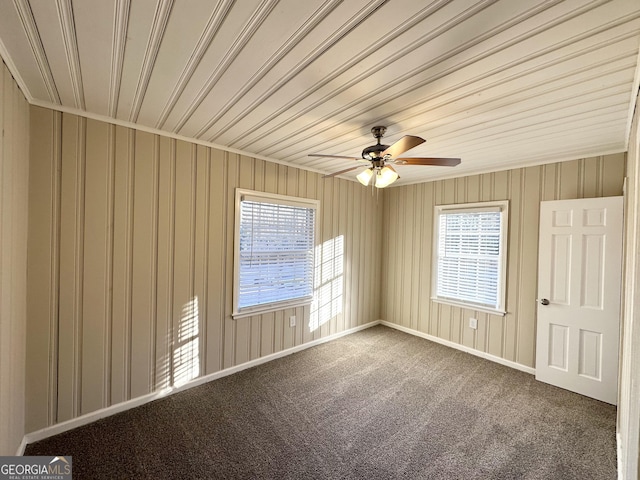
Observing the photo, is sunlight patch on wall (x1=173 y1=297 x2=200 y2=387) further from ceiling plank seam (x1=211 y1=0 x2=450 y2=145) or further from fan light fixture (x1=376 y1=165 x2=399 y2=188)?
fan light fixture (x1=376 y1=165 x2=399 y2=188)

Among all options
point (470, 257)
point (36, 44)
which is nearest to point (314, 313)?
point (470, 257)

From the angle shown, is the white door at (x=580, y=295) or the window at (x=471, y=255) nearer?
the white door at (x=580, y=295)

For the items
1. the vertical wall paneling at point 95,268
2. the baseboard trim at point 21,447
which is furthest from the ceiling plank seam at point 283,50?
the baseboard trim at point 21,447

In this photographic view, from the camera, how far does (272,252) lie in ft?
10.7

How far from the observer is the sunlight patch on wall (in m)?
2.60

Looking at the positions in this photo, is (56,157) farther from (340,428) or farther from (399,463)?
(399,463)

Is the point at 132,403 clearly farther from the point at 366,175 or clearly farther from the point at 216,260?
the point at 366,175

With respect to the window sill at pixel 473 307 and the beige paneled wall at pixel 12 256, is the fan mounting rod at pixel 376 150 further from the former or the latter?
the window sill at pixel 473 307

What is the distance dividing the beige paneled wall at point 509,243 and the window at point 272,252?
164 cm

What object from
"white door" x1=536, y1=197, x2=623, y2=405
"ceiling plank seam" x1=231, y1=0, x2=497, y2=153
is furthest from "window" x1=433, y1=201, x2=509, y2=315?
"ceiling plank seam" x1=231, y1=0, x2=497, y2=153

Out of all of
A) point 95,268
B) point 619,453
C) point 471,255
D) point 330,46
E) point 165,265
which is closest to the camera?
point 330,46

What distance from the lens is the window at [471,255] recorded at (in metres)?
3.38

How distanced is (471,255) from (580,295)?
1158 millimetres

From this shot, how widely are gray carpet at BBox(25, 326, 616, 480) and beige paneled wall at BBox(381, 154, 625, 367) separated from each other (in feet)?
1.83
